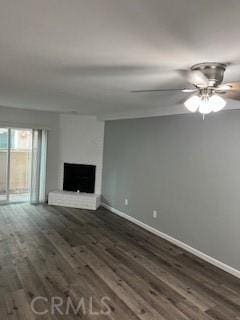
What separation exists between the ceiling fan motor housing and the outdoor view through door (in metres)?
5.16

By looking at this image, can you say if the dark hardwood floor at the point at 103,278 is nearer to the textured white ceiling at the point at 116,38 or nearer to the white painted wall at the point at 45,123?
the white painted wall at the point at 45,123

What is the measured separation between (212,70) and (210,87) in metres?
0.15

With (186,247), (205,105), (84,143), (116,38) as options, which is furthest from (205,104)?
(84,143)

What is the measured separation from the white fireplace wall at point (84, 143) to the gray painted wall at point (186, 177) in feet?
2.62

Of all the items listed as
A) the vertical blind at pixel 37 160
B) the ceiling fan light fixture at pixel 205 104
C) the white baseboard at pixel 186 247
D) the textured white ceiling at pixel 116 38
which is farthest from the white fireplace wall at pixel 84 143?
the ceiling fan light fixture at pixel 205 104

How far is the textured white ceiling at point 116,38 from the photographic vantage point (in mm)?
1240

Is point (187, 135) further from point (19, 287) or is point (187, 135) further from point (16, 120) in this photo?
point (16, 120)

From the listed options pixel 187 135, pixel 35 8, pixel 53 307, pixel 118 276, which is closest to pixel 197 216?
pixel 187 135

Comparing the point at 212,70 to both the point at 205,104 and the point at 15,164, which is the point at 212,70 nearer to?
the point at 205,104

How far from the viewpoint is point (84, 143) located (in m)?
6.84

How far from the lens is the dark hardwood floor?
275cm

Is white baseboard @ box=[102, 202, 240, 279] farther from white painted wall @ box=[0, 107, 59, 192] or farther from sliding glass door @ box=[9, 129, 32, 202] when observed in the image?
sliding glass door @ box=[9, 129, 32, 202]

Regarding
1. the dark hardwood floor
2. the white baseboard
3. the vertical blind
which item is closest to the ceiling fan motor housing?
the dark hardwood floor

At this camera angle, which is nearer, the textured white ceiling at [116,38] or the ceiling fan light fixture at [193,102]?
the textured white ceiling at [116,38]
